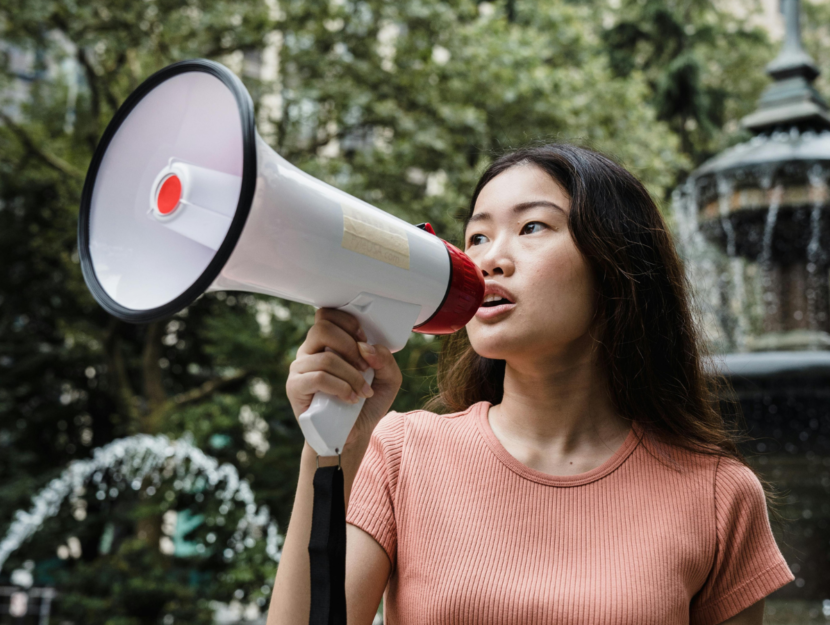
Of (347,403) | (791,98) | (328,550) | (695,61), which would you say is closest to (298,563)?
(328,550)

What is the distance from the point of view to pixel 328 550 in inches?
44.5

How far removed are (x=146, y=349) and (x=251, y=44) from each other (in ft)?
12.1

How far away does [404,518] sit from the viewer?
1.38 meters

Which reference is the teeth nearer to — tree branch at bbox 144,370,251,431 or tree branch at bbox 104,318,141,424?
tree branch at bbox 144,370,251,431

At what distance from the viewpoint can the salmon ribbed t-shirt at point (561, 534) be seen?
1.25 metres

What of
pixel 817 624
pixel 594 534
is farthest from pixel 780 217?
pixel 594 534

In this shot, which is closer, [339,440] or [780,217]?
[339,440]

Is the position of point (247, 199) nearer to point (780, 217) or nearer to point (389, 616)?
point (389, 616)

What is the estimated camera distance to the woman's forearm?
1.23 meters

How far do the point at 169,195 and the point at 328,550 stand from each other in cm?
56

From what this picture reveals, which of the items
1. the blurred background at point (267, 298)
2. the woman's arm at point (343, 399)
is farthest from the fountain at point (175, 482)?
the woman's arm at point (343, 399)

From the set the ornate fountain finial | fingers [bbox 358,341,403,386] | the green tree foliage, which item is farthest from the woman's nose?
the green tree foliage

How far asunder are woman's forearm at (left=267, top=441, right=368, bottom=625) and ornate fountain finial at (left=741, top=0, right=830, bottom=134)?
5.21 m

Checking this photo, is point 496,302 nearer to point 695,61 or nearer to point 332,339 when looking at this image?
point 332,339
